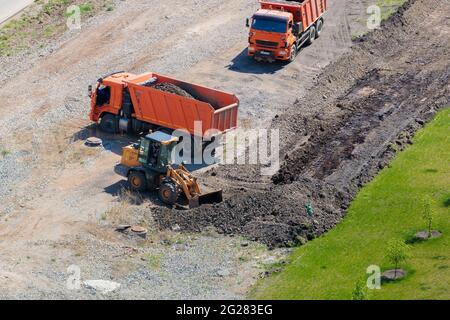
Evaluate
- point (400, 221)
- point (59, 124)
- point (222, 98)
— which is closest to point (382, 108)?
point (222, 98)

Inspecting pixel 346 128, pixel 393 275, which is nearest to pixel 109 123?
pixel 346 128

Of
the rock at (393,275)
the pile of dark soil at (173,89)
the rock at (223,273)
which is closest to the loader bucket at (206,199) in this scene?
the rock at (223,273)

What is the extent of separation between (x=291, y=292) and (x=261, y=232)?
4556 mm

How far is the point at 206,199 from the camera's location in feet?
124

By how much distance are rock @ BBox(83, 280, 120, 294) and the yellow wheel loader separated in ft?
20.6

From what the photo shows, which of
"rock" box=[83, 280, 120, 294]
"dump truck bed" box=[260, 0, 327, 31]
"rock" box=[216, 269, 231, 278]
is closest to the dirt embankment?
Result: "rock" box=[216, 269, 231, 278]

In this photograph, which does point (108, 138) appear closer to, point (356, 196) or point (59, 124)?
point (59, 124)

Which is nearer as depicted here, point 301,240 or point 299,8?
point 301,240

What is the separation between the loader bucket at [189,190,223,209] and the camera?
37.5 metres

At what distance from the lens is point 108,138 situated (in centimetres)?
4378

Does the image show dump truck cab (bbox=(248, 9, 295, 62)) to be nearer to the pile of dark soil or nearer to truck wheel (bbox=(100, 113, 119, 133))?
the pile of dark soil

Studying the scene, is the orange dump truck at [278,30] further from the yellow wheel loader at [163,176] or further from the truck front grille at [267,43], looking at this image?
the yellow wheel loader at [163,176]

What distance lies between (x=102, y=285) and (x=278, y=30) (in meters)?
22.7

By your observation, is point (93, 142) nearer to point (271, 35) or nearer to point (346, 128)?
point (346, 128)
